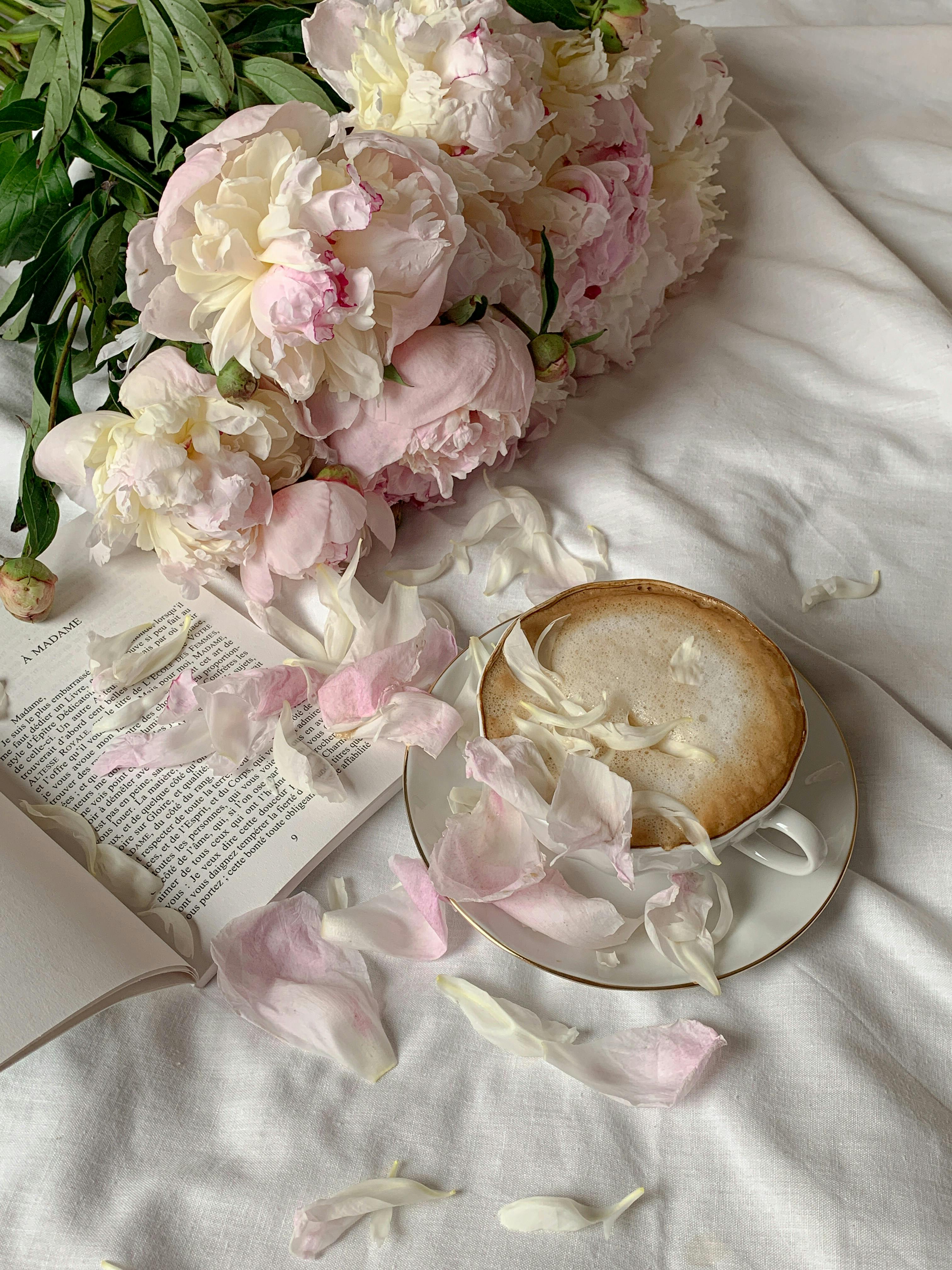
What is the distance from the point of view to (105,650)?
24.0 inches

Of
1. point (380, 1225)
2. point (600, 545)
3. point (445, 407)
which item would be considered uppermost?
point (445, 407)

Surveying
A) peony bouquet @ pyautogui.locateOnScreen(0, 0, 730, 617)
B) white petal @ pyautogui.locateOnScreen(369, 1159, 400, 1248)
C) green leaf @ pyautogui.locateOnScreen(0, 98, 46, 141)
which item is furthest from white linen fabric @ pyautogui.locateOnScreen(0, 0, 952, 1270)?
green leaf @ pyautogui.locateOnScreen(0, 98, 46, 141)

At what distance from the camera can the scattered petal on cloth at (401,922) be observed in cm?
50

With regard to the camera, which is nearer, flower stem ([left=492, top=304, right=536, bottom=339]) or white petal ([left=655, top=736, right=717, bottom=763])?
white petal ([left=655, top=736, right=717, bottom=763])

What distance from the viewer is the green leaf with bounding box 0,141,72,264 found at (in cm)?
60

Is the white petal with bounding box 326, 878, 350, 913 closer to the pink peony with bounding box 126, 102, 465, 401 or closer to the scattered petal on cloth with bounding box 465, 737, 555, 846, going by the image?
the scattered petal on cloth with bounding box 465, 737, 555, 846

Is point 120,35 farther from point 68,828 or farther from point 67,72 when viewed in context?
point 68,828

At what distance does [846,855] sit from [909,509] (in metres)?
0.28

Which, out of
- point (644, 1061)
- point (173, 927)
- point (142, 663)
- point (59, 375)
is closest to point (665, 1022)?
point (644, 1061)

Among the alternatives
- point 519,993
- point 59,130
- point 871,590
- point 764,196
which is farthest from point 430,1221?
point 764,196

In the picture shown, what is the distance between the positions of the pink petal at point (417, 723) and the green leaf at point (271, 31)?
37 cm

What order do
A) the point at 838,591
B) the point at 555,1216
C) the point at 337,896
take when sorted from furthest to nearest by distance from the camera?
the point at 838,591
the point at 337,896
the point at 555,1216

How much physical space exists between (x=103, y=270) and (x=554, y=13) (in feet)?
1.00

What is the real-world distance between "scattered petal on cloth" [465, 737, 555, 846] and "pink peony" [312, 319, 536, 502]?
0.19 meters
